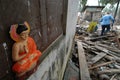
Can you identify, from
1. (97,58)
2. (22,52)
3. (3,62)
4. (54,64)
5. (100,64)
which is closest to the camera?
(3,62)

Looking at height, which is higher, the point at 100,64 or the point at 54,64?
the point at 54,64

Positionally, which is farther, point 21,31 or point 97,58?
point 97,58

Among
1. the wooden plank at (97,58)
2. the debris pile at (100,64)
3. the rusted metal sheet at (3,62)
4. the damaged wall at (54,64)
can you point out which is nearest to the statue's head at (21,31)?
the rusted metal sheet at (3,62)

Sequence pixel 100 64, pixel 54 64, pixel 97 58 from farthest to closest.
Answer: pixel 97 58 < pixel 100 64 < pixel 54 64

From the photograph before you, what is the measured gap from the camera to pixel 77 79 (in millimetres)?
3299

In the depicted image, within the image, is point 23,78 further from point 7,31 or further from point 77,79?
point 77,79

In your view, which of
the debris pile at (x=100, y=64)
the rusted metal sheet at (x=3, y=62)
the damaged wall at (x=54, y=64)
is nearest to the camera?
the rusted metal sheet at (x=3, y=62)

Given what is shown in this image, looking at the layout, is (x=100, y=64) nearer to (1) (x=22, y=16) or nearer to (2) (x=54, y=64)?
(2) (x=54, y=64)

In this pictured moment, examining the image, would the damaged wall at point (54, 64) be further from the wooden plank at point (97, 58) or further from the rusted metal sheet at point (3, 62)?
the wooden plank at point (97, 58)

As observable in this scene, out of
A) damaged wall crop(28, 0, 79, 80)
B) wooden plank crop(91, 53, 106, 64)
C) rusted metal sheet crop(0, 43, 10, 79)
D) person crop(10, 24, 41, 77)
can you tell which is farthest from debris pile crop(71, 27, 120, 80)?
rusted metal sheet crop(0, 43, 10, 79)

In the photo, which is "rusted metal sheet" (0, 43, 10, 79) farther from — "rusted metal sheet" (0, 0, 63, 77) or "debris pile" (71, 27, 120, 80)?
"debris pile" (71, 27, 120, 80)

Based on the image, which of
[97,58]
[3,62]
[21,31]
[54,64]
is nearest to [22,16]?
[21,31]

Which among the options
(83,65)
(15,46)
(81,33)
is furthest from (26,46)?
(81,33)

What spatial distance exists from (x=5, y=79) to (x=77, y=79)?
9.17ft
